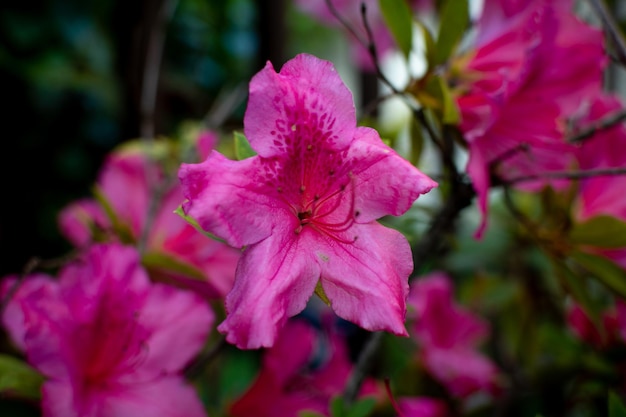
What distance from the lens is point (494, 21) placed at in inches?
29.2

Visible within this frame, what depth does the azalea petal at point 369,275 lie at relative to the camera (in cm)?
45

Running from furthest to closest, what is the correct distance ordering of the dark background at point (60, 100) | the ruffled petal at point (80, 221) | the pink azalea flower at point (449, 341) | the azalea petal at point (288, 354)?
the dark background at point (60, 100) → the pink azalea flower at point (449, 341) → the ruffled petal at point (80, 221) → the azalea petal at point (288, 354)

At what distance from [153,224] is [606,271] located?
555 millimetres

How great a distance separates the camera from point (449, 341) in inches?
42.9

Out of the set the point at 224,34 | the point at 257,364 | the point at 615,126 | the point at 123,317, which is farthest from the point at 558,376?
the point at 224,34

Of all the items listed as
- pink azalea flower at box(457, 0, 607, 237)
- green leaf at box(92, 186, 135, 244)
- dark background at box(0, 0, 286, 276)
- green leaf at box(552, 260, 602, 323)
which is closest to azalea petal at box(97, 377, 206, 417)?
green leaf at box(92, 186, 135, 244)

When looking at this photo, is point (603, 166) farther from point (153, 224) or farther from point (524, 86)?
point (153, 224)

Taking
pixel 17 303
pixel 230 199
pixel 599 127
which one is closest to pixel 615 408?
pixel 599 127

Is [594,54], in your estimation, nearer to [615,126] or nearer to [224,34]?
[615,126]

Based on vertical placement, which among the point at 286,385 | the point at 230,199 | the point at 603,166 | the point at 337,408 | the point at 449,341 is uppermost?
the point at 230,199

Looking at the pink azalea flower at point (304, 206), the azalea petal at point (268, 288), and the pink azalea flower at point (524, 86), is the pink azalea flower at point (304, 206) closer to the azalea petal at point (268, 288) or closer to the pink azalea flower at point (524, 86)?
the azalea petal at point (268, 288)

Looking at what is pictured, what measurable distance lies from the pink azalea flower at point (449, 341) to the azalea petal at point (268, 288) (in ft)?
1.94

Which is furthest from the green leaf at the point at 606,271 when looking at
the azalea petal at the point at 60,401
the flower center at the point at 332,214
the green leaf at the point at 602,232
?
the azalea petal at the point at 60,401

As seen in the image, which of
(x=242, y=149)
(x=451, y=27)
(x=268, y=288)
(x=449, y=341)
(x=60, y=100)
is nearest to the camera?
(x=268, y=288)
